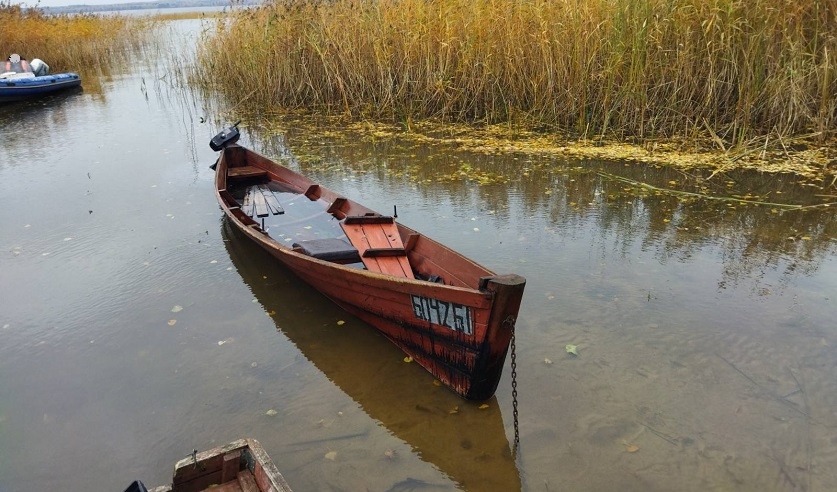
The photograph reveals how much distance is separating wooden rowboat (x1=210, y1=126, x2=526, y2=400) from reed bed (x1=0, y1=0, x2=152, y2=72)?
16.0m

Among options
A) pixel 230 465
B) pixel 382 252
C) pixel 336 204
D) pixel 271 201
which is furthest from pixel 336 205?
pixel 230 465

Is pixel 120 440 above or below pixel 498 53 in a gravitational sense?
below

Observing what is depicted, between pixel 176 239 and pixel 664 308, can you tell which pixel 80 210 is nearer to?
pixel 176 239

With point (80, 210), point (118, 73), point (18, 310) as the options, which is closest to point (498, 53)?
point (80, 210)

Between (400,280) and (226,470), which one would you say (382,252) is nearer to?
(400,280)

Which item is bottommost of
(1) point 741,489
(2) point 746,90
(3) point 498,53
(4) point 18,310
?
(1) point 741,489

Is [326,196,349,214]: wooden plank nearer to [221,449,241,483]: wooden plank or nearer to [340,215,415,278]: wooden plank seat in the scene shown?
[340,215,415,278]: wooden plank seat

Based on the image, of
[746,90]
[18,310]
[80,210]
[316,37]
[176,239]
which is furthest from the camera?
[316,37]

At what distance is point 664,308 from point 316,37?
803cm

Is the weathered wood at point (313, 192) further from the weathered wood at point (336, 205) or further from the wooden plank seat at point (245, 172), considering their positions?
the wooden plank seat at point (245, 172)

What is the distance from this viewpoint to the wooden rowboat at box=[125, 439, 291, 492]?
2627mm

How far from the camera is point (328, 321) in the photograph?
15.1 ft

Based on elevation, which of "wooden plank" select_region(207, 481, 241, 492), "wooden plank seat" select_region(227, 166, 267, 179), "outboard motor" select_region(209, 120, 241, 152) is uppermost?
"outboard motor" select_region(209, 120, 241, 152)

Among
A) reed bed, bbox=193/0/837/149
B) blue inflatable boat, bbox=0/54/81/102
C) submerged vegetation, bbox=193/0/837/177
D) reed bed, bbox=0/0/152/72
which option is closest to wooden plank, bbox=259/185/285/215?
submerged vegetation, bbox=193/0/837/177
